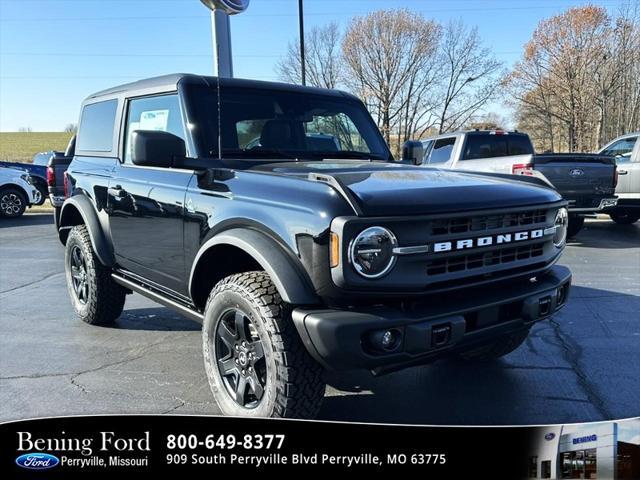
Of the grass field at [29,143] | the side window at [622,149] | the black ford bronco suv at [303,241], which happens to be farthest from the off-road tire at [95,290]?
the grass field at [29,143]

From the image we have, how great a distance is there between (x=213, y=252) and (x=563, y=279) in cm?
199

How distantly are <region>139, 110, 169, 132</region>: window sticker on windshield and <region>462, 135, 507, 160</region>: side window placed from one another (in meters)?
7.43

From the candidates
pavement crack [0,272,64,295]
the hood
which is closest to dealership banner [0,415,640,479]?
the hood

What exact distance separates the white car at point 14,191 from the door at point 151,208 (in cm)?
1142

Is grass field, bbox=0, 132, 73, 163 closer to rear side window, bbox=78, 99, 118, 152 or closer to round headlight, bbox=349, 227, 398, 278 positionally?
rear side window, bbox=78, 99, 118, 152

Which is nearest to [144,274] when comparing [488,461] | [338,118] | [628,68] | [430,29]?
[338,118]

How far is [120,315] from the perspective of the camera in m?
5.11

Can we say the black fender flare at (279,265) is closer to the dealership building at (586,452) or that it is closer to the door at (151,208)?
the door at (151,208)

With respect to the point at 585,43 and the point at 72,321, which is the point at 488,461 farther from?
the point at 585,43

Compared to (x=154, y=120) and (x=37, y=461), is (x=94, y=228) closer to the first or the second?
(x=154, y=120)

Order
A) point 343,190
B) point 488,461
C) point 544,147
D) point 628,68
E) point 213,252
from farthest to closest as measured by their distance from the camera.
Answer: point 544,147 → point 628,68 → point 213,252 → point 343,190 → point 488,461

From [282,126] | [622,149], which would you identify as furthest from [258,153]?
[622,149]

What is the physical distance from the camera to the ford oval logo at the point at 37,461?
2.36 meters

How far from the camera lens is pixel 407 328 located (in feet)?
7.70
